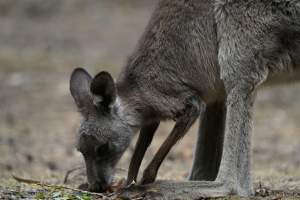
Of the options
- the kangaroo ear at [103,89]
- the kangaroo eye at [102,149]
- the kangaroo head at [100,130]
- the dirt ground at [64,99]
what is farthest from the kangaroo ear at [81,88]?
the dirt ground at [64,99]

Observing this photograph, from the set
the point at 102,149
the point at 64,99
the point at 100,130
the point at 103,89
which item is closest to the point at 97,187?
the point at 102,149

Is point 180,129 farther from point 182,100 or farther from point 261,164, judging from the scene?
point 261,164

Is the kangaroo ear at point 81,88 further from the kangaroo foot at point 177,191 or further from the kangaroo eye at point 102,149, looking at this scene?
the kangaroo foot at point 177,191

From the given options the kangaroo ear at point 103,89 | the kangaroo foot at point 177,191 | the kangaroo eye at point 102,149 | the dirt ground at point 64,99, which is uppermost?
the dirt ground at point 64,99

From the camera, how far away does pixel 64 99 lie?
1438 cm

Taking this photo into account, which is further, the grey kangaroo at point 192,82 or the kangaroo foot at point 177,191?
the grey kangaroo at point 192,82

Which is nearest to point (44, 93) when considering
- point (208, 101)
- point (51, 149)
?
point (51, 149)

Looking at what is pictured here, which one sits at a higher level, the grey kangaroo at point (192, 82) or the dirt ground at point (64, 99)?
the dirt ground at point (64, 99)

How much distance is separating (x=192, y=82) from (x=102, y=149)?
961 mm

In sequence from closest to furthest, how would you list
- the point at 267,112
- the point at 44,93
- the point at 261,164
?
1. the point at 261,164
2. the point at 267,112
3. the point at 44,93

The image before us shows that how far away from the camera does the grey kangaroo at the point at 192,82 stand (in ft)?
20.9

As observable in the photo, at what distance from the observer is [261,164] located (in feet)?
32.2

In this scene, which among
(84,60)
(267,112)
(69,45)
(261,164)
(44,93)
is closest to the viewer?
(261,164)

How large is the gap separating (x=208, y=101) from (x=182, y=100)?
1.08 ft
